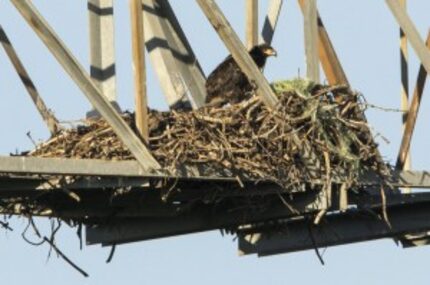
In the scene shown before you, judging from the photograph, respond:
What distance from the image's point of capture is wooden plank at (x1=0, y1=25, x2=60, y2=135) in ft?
58.8

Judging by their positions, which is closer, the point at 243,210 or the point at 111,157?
the point at 111,157

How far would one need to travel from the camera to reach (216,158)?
Answer: 1666 centimetres

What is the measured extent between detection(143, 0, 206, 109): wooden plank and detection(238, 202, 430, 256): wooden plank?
4.73 ft

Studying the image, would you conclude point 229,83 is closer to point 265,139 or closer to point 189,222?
point 189,222

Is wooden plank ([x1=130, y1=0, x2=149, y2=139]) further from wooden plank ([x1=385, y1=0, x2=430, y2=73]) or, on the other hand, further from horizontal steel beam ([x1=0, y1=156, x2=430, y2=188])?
wooden plank ([x1=385, y1=0, x2=430, y2=73])

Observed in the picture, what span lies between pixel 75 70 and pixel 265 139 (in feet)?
7.76

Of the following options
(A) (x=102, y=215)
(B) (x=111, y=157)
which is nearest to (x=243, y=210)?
(A) (x=102, y=215)

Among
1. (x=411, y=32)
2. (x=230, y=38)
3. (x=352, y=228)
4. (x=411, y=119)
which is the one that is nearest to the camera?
(x=230, y=38)

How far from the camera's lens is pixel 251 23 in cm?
1852

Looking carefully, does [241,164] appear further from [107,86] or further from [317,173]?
[107,86]

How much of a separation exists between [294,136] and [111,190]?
5.17ft

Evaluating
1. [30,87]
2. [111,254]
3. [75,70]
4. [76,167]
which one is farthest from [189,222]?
[75,70]

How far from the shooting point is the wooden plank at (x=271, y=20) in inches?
773

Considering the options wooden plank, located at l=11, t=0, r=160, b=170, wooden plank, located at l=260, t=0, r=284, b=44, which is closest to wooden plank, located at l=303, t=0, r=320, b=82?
wooden plank, located at l=260, t=0, r=284, b=44
